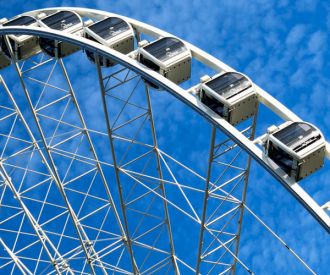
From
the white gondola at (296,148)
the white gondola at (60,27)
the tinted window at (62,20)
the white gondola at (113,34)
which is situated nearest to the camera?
the white gondola at (296,148)

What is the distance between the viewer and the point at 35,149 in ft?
226

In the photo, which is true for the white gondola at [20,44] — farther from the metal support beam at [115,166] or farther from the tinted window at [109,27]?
the metal support beam at [115,166]

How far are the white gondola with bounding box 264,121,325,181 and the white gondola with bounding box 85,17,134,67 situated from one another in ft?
30.3

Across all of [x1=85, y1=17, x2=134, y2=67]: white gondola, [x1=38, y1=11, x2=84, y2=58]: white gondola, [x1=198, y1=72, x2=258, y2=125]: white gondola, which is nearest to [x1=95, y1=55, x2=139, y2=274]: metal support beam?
[x1=85, y1=17, x2=134, y2=67]: white gondola

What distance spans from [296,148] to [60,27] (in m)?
14.1

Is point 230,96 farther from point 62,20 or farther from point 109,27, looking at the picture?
point 62,20

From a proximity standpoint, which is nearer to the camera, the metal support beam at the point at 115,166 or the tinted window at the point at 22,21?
the metal support beam at the point at 115,166

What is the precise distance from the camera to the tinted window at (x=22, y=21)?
60.0m

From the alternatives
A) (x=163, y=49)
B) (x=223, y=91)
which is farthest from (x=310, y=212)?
(x=163, y=49)

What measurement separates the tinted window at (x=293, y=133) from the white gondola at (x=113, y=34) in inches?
374

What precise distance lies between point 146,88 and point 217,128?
8.48m

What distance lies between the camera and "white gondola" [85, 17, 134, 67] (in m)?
55.9

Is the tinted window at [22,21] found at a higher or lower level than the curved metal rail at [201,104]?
lower

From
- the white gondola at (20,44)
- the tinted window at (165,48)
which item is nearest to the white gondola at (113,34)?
the tinted window at (165,48)
